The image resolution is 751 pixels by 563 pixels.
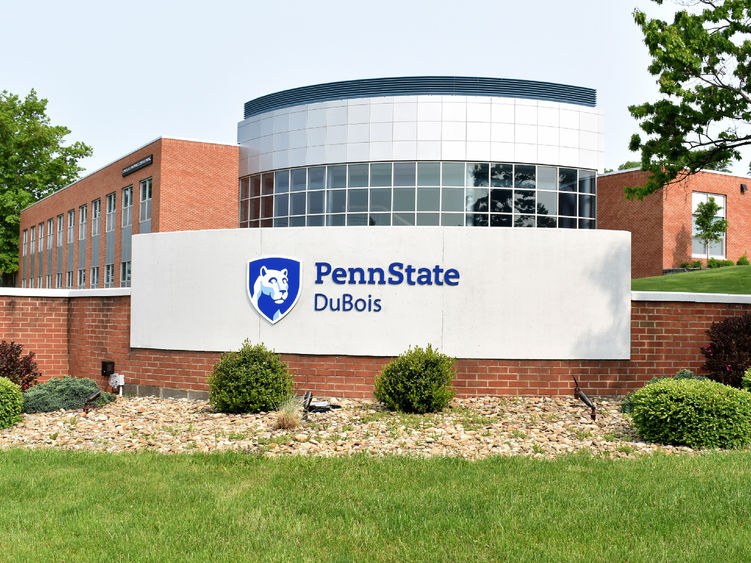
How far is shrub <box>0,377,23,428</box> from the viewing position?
11.7 m

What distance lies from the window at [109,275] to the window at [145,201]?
18.3ft

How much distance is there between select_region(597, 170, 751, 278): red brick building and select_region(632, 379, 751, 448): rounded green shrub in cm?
2716

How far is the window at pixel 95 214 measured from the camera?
4350cm

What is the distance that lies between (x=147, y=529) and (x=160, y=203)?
30.3 meters

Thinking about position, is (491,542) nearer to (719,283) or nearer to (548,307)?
(548,307)

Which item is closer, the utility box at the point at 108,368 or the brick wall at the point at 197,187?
the utility box at the point at 108,368

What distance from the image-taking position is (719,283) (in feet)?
86.8

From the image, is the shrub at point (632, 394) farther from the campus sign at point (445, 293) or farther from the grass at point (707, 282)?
the grass at point (707, 282)

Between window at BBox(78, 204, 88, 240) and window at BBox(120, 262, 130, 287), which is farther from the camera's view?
window at BBox(78, 204, 88, 240)

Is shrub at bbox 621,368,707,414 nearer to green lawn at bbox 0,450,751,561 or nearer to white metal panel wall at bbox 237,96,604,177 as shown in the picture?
green lawn at bbox 0,450,751,561

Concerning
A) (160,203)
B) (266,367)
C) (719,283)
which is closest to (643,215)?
(719,283)

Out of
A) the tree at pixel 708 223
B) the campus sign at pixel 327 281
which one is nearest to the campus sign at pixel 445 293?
the campus sign at pixel 327 281

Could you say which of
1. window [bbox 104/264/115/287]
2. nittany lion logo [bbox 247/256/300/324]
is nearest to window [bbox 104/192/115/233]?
window [bbox 104/264/115/287]

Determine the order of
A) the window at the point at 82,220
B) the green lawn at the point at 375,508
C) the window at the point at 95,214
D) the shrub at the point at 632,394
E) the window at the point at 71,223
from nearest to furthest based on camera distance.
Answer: the green lawn at the point at 375,508
the shrub at the point at 632,394
the window at the point at 95,214
the window at the point at 82,220
the window at the point at 71,223
